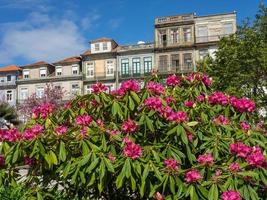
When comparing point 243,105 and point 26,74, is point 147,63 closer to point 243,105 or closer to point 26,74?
point 26,74

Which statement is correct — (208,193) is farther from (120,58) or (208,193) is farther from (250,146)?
(120,58)

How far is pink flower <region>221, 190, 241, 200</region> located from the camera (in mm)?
4414

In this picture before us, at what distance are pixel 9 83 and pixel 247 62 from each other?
1781 inches

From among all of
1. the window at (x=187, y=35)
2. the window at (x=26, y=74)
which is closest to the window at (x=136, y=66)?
the window at (x=187, y=35)

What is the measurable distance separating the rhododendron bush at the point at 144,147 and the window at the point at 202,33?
1950 inches

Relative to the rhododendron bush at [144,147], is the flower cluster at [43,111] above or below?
above

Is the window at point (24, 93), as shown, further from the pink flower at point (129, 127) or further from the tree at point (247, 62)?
the pink flower at point (129, 127)

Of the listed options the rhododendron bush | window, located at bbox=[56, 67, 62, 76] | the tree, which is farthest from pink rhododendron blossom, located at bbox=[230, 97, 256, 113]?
window, located at bbox=[56, 67, 62, 76]

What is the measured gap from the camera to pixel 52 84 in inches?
2409

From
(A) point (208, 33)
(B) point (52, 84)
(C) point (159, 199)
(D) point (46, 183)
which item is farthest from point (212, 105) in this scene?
(B) point (52, 84)

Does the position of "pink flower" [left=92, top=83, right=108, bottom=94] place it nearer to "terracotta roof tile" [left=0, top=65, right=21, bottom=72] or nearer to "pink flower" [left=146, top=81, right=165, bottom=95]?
"pink flower" [left=146, top=81, right=165, bottom=95]

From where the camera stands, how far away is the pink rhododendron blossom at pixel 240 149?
4.98 meters

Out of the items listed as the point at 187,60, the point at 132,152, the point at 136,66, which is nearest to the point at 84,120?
the point at 132,152

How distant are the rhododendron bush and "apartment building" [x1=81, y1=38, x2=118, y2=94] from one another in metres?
52.8
